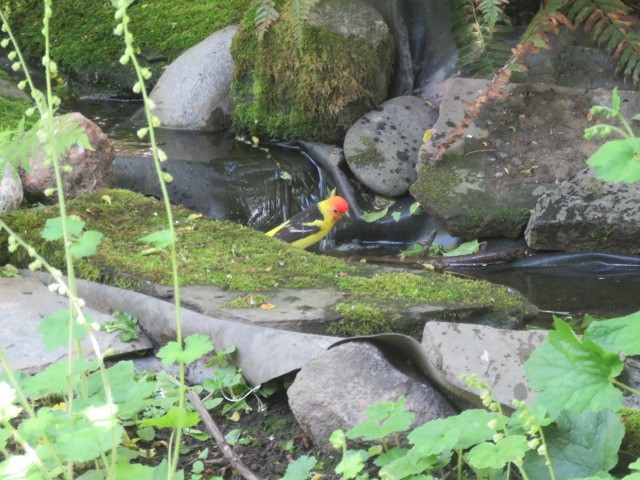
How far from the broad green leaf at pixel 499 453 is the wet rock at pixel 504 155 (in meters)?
4.24

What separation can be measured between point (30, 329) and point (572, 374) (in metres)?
2.13

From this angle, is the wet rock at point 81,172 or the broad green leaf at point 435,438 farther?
the wet rock at point 81,172

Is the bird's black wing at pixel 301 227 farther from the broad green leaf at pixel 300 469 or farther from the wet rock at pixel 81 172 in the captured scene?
the broad green leaf at pixel 300 469

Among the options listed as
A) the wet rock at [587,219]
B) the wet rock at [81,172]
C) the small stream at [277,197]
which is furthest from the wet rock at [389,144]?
the wet rock at [81,172]

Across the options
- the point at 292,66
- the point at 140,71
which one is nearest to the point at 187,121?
the point at 292,66

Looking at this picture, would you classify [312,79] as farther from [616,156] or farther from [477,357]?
[616,156]

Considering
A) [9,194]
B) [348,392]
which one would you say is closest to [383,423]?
[348,392]

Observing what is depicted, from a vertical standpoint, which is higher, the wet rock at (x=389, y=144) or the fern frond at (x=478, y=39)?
the fern frond at (x=478, y=39)

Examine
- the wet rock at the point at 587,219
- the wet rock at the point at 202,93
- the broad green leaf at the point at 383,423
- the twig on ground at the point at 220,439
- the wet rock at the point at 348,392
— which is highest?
the broad green leaf at the point at 383,423

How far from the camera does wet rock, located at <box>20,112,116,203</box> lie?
5617 mm

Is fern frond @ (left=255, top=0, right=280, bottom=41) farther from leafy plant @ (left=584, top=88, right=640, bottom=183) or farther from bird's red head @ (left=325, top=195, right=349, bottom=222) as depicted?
leafy plant @ (left=584, top=88, right=640, bottom=183)

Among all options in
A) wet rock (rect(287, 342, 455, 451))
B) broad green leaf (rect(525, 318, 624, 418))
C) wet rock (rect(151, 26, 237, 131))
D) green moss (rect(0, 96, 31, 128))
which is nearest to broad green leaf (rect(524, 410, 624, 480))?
broad green leaf (rect(525, 318, 624, 418))

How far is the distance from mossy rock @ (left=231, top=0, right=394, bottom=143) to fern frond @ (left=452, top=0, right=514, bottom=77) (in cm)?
78

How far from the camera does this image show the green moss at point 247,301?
11.4 feet
